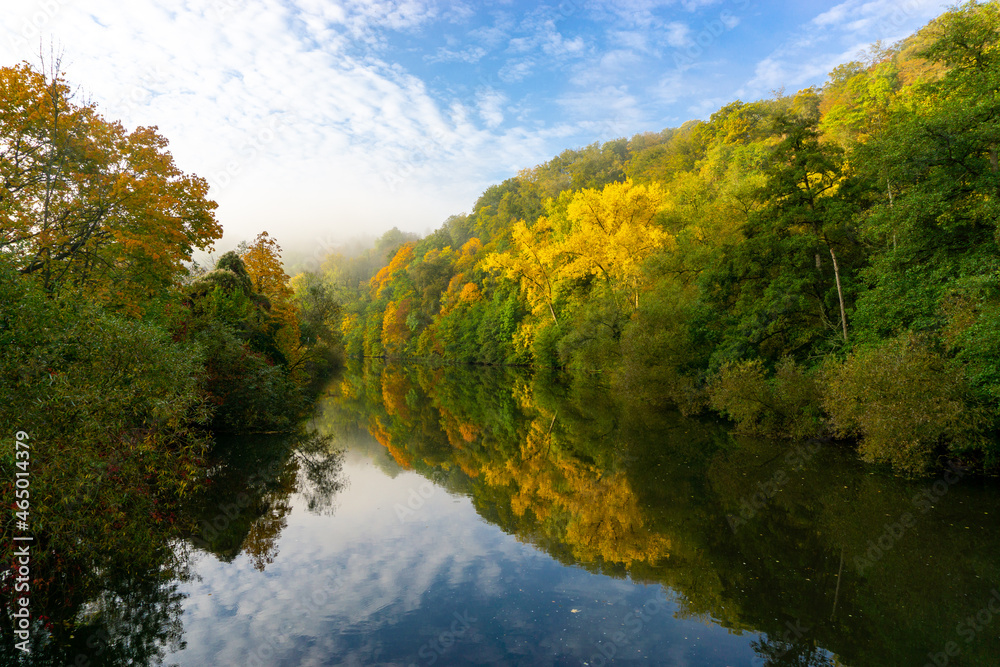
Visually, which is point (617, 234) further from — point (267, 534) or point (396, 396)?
point (267, 534)

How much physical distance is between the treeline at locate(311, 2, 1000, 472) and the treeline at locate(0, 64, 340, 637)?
1502 centimetres

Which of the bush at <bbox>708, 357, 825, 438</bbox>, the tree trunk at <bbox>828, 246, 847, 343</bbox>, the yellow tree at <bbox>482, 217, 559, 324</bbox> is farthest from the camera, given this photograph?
the yellow tree at <bbox>482, 217, 559, 324</bbox>

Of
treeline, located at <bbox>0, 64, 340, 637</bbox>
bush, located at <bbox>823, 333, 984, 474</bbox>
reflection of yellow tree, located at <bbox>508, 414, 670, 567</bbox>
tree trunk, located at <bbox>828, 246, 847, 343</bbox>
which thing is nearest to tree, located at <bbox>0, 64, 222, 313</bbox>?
treeline, located at <bbox>0, 64, 340, 637</bbox>

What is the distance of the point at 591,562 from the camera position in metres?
8.69

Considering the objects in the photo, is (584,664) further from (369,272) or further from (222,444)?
(369,272)

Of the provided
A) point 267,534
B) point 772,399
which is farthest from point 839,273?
point 267,534

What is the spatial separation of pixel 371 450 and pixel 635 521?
10.4m

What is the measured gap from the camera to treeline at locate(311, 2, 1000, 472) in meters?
12.2

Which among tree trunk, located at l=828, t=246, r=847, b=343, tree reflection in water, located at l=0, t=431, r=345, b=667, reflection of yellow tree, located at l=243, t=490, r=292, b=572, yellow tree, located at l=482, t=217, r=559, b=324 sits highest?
yellow tree, located at l=482, t=217, r=559, b=324

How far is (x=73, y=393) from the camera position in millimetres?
6121

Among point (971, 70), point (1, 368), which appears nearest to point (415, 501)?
point (1, 368)

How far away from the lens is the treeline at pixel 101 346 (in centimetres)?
606

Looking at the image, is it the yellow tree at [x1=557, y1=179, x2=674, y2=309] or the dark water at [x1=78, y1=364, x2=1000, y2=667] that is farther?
the yellow tree at [x1=557, y1=179, x2=674, y2=309]

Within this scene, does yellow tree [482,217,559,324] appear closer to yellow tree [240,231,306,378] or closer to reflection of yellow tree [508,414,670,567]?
yellow tree [240,231,306,378]
